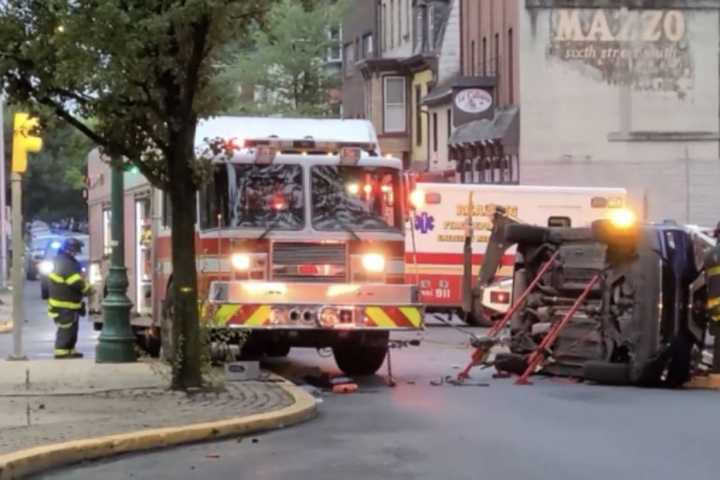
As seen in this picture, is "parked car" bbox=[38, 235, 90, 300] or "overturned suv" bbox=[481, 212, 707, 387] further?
"parked car" bbox=[38, 235, 90, 300]

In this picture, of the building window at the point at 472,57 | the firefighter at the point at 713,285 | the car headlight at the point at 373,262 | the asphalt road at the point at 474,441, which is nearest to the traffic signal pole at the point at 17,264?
the car headlight at the point at 373,262

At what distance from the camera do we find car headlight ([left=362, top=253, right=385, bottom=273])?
14.5 meters

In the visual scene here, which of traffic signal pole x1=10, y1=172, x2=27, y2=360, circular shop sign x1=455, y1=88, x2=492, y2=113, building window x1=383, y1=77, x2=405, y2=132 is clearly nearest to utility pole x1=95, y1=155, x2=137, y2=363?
traffic signal pole x1=10, y1=172, x2=27, y2=360

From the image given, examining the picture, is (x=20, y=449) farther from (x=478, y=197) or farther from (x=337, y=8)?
(x=337, y=8)

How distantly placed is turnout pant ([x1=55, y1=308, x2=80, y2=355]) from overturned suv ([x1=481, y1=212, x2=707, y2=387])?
17.8 ft

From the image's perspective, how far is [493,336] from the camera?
49.2ft

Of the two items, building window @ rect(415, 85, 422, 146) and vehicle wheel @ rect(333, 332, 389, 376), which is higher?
building window @ rect(415, 85, 422, 146)

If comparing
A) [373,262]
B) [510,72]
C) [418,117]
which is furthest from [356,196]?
[418,117]

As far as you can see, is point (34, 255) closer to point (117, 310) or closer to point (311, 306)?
point (117, 310)

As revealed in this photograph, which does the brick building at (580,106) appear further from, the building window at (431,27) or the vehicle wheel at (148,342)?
the vehicle wheel at (148,342)

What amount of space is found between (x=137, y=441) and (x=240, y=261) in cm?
459

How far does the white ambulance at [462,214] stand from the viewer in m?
25.5

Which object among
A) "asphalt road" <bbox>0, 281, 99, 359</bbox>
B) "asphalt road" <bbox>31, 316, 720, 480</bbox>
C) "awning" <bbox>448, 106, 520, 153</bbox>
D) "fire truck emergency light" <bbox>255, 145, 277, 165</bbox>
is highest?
"awning" <bbox>448, 106, 520, 153</bbox>

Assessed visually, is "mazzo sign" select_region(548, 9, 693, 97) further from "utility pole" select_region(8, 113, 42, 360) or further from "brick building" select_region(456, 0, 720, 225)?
"utility pole" select_region(8, 113, 42, 360)
